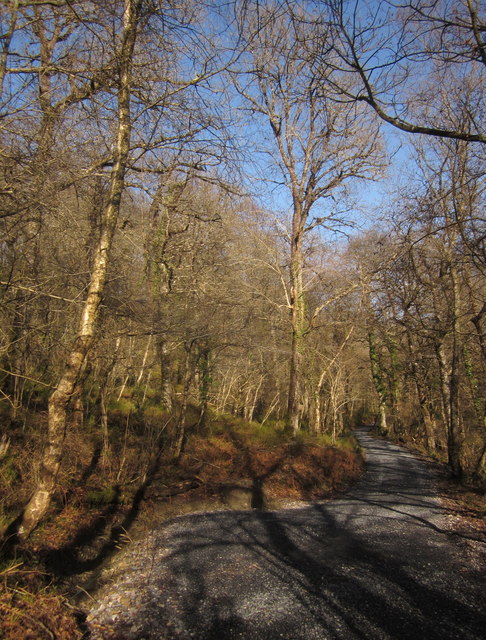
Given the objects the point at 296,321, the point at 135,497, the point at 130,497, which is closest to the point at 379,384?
the point at 296,321

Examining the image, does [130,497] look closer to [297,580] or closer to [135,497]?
[135,497]

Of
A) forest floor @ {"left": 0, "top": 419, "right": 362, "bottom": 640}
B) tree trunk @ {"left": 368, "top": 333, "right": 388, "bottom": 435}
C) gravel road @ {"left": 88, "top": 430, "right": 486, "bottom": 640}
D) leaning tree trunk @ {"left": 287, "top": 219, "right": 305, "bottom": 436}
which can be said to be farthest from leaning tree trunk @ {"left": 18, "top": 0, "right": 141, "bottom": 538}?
tree trunk @ {"left": 368, "top": 333, "right": 388, "bottom": 435}

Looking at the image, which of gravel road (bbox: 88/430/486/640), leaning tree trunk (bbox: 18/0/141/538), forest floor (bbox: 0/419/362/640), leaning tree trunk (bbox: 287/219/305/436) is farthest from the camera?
leaning tree trunk (bbox: 287/219/305/436)

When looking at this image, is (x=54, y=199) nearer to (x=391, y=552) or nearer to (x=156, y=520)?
(x=156, y=520)

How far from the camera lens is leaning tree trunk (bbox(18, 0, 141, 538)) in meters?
4.65

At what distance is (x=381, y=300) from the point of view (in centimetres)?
1482

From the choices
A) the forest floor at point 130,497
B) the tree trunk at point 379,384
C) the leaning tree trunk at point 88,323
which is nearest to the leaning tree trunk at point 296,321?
the forest floor at point 130,497

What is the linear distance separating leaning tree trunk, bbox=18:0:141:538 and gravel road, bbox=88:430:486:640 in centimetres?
138

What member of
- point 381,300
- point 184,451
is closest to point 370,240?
point 381,300

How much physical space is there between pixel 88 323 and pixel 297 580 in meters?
4.24

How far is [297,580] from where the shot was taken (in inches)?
186

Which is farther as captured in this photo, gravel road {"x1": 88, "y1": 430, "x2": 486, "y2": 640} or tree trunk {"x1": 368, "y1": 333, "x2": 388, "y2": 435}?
tree trunk {"x1": 368, "y1": 333, "x2": 388, "y2": 435}

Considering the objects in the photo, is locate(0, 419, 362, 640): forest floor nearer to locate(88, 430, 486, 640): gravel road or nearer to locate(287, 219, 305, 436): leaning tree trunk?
locate(88, 430, 486, 640): gravel road

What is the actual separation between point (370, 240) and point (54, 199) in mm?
11940
